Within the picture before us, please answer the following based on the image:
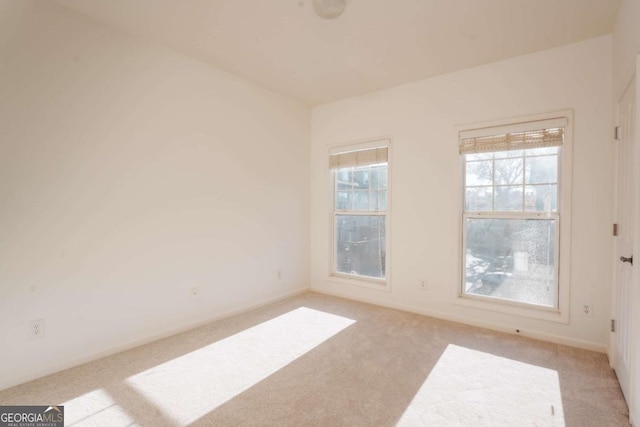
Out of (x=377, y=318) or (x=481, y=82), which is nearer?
(x=481, y=82)

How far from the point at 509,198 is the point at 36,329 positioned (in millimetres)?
4144

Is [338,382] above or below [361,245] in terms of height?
below

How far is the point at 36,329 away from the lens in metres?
2.22

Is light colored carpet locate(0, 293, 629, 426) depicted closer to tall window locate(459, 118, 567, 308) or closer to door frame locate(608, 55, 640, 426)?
door frame locate(608, 55, 640, 426)

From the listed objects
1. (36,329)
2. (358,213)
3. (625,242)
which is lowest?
(36,329)

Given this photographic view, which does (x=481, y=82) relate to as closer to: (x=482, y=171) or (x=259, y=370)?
(x=482, y=171)

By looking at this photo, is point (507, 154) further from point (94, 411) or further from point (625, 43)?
point (94, 411)

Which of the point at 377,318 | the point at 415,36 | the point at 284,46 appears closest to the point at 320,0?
the point at 284,46

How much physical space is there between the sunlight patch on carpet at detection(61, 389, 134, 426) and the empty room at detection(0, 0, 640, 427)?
1 cm

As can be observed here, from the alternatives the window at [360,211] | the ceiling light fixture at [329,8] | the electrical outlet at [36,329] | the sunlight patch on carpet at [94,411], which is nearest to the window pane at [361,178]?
the window at [360,211]

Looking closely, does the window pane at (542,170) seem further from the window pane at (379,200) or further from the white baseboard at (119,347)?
the white baseboard at (119,347)

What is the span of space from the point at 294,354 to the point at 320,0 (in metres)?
2.71

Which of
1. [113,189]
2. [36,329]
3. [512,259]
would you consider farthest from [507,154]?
[36,329]

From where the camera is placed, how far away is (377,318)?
342cm
